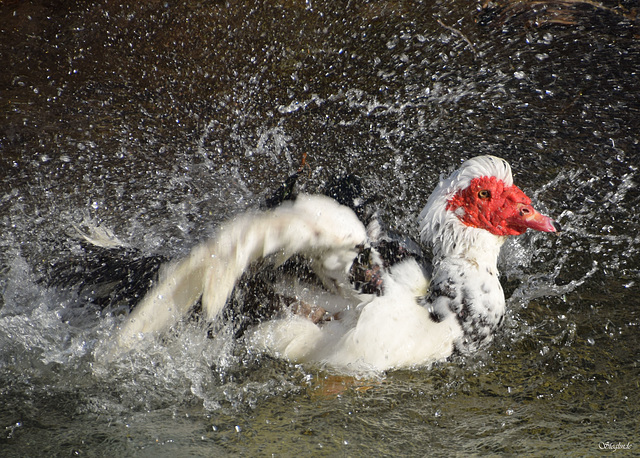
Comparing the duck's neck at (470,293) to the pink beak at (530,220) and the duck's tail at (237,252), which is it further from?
the duck's tail at (237,252)

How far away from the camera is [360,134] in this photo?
3773 mm

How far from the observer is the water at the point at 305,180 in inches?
76.0

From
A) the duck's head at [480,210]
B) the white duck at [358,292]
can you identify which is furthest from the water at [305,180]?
the duck's head at [480,210]

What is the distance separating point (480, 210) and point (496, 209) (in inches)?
2.6

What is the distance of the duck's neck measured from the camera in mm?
2162

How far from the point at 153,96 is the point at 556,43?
117 inches

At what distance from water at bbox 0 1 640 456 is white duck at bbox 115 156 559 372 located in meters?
0.13

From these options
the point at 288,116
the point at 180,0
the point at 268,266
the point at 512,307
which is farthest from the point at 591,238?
the point at 180,0

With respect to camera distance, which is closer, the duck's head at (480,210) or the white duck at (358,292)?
the white duck at (358,292)

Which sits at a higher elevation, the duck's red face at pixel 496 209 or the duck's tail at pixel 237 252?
the duck's red face at pixel 496 209

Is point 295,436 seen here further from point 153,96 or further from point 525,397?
point 153,96

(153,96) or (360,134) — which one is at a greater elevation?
(153,96)

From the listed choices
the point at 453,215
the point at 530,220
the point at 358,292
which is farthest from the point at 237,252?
the point at 530,220

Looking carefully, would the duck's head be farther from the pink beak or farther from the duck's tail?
the duck's tail
